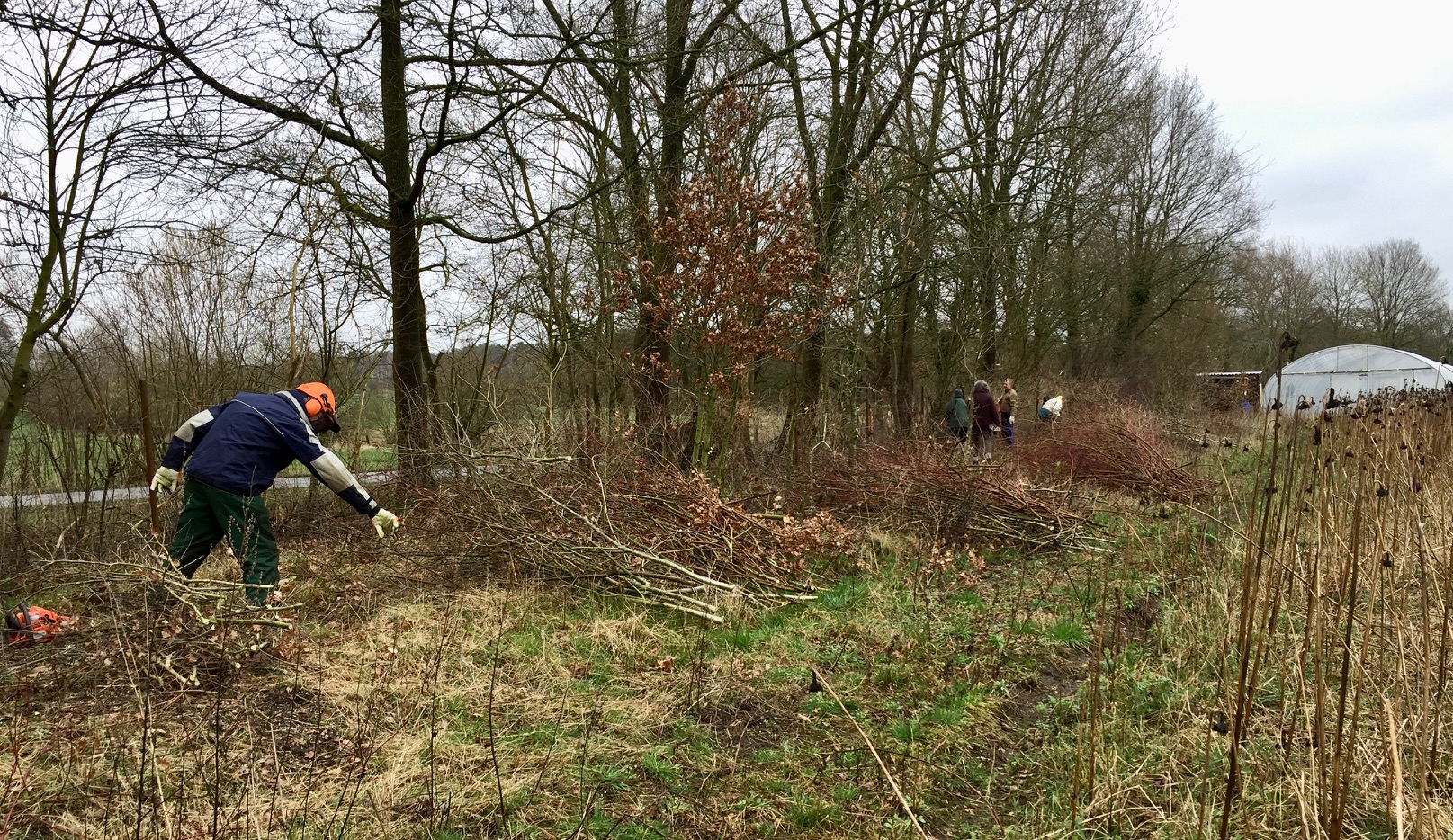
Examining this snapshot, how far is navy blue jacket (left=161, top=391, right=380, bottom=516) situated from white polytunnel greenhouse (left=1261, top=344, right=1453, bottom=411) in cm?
2711

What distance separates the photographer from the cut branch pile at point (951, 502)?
7.22 metres

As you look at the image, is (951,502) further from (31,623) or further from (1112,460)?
(31,623)

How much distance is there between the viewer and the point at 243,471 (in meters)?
4.76

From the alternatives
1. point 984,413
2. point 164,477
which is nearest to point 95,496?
point 164,477

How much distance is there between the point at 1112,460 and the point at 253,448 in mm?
8996

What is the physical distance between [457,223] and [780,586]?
6293mm

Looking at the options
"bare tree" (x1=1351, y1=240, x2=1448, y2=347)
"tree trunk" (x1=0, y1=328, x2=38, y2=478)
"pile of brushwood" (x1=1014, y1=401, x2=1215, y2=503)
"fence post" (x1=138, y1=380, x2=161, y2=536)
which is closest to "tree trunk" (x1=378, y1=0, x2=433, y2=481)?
"fence post" (x1=138, y1=380, x2=161, y2=536)

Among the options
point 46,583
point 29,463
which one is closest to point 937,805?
point 46,583

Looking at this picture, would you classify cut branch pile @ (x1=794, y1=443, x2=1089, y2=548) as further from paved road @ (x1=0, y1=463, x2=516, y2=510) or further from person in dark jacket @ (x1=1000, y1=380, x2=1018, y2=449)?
person in dark jacket @ (x1=1000, y1=380, x2=1018, y2=449)

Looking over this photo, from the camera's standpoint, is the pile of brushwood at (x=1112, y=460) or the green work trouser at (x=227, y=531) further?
the pile of brushwood at (x=1112, y=460)

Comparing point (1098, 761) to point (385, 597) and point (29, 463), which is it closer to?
point (385, 597)

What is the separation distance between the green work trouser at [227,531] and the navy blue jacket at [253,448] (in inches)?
3.9

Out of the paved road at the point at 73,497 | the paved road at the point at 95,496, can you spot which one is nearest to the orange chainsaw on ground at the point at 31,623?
A: the paved road at the point at 95,496

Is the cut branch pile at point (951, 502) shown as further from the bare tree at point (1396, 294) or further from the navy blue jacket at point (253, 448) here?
the bare tree at point (1396, 294)
